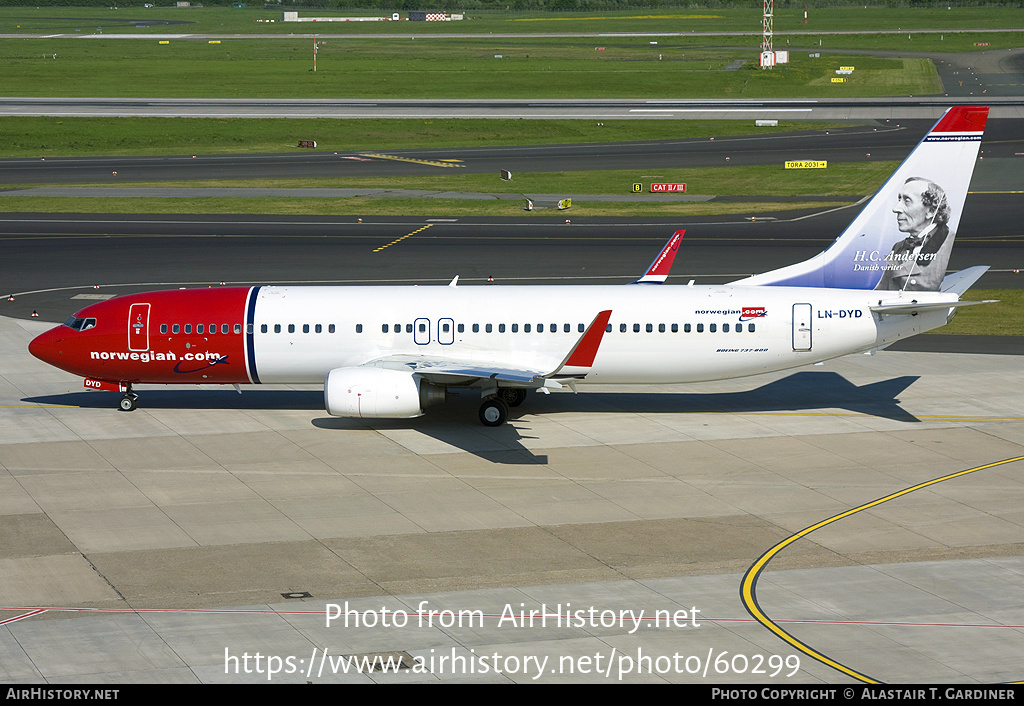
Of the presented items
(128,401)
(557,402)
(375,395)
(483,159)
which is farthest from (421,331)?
(483,159)

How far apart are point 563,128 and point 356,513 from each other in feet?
280

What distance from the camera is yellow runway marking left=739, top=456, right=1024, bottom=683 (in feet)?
70.3

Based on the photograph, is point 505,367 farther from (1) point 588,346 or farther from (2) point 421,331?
(1) point 588,346

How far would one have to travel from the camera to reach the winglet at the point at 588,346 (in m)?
33.9

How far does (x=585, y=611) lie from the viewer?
2377 centimetres

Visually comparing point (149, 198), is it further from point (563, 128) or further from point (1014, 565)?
point (1014, 565)

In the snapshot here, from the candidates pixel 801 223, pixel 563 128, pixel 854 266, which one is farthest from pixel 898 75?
pixel 854 266

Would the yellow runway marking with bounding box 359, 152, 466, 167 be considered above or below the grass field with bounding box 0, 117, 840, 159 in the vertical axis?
below

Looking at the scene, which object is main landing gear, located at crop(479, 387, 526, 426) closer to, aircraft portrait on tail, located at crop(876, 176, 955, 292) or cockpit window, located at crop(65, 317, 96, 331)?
aircraft portrait on tail, located at crop(876, 176, 955, 292)

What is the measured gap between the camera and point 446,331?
124ft

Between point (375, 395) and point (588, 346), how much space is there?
6.65m

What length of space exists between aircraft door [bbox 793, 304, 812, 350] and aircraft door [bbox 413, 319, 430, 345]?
11.7 m

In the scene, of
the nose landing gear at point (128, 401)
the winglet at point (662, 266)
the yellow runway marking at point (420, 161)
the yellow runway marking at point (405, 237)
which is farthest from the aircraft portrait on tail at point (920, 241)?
the yellow runway marking at point (420, 161)

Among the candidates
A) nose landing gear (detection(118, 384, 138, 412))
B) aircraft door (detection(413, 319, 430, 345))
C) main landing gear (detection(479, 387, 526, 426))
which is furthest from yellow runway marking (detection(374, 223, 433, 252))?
main landing gear (detection(479, 387, 526, 426))
